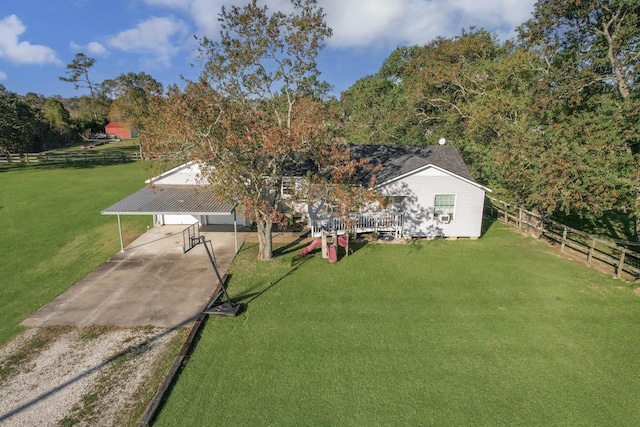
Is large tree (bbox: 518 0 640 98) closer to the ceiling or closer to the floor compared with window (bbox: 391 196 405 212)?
closer to the ceiling

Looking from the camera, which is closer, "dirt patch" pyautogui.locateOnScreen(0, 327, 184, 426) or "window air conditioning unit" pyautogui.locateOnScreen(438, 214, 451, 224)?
"dirt patch" pyautogui.locateOnScreen(0, 327, 184, 426)

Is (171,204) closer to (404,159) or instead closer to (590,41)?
(404,159)

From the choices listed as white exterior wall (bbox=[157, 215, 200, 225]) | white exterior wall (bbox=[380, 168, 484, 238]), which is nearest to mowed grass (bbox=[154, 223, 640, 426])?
white exterior wall (bbox=[380, 168, 484, 238])

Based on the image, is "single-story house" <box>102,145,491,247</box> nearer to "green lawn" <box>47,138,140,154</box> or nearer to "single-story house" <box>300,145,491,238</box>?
"single-story house" <box>300,145,491,238</box>

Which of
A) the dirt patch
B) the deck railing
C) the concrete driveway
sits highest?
the deck railing

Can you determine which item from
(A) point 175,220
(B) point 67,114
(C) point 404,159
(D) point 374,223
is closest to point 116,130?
(B) point 67,114
